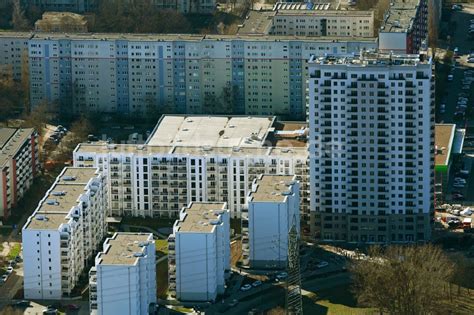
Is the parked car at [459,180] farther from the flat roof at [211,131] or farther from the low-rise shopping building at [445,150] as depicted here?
the flat roof at [211,131]

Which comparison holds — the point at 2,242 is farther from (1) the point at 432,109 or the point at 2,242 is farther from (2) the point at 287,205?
(1) the point at 432,109

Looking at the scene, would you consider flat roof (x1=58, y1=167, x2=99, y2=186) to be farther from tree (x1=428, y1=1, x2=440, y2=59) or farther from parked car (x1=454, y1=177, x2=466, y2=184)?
tree (x1=428, y1=1, x2=440, y2=59)

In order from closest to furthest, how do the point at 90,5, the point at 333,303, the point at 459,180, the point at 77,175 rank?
the point at 333,303
the point at 77,175
the point at 459,180
the point at 90,5

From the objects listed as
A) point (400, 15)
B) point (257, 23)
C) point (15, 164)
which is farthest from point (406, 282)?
point (257, 23)

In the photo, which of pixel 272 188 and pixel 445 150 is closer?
pixel 272 188

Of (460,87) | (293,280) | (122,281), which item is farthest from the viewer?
(460,87)

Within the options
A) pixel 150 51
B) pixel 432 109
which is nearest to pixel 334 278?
pixel 432 109

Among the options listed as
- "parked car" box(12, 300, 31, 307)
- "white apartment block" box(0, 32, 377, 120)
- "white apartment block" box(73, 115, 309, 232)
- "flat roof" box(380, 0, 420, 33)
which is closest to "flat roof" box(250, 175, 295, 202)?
"white apartment block" box(73, 115, 309, 232)

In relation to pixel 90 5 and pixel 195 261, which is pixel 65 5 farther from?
pixel 195 261
